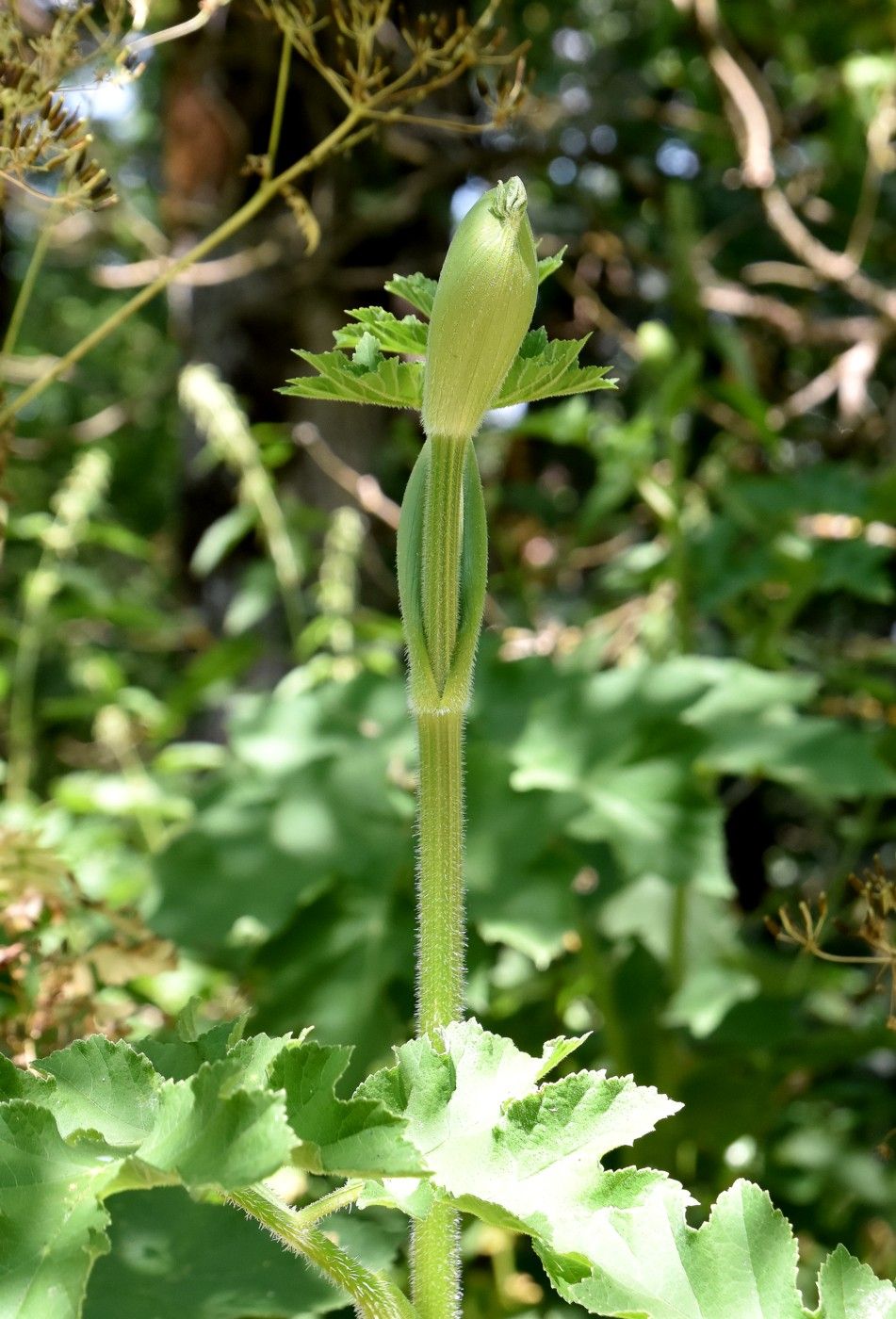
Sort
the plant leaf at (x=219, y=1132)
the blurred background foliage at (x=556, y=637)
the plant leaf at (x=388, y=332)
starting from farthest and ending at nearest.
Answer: the blurred background foliage at (x=556, y=637) → the plant leaf at (x=388, y=332) → the plant leaf at (x=219, y=1132)

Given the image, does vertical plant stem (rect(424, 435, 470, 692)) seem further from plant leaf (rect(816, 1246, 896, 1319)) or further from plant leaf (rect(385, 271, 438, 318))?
plant leaf (rect(816, 1246, 896, 1319))

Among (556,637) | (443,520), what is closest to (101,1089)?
(443,520)

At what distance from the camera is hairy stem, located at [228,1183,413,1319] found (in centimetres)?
54

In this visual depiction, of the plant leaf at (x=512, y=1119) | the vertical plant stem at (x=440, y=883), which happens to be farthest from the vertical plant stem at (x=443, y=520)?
the plant leaf at (x=512, y=1119)

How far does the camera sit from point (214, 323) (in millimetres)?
2344

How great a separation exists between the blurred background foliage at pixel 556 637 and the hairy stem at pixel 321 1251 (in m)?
0.16

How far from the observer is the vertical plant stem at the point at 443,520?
567mm

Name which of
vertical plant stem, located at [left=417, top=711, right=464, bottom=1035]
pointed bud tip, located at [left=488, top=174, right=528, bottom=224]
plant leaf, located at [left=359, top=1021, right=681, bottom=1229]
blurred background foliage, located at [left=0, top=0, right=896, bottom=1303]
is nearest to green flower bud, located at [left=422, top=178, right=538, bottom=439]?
pointed bud tip, located at [left=488, top=174, right=528, bottom=224]

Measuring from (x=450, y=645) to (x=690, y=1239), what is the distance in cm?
30

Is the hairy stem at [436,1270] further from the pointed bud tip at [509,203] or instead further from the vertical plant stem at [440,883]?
the pointed bud tip at [509,203]

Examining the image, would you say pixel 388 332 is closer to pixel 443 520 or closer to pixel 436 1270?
pixel 443 520

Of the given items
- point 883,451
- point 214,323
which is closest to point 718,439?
point 883,451

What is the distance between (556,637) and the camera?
2.08 metres

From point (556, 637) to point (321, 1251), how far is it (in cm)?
157
